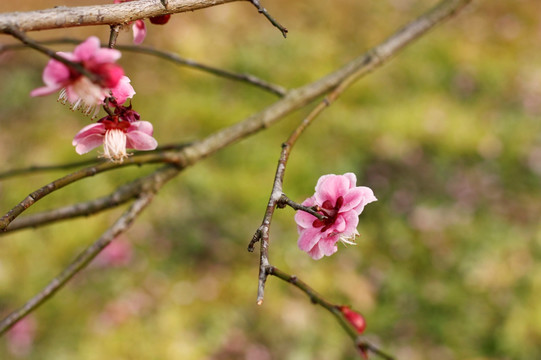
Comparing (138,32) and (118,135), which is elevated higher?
(138,32)

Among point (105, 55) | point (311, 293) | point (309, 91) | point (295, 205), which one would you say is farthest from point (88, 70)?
point (309, 91)

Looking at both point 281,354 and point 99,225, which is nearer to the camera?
point 281,354

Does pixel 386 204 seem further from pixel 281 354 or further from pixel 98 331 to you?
pixel 98 331

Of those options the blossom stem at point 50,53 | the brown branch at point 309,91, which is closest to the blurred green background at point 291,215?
the brown branch at point 309,91

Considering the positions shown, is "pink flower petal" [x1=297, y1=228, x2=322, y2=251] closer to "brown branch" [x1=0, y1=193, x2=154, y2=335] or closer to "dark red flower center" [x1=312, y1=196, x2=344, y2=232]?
"dark red flower center" [x1=312, y1=196, x2=344, y2=232]

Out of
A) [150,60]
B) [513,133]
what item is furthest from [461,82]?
[150,60]

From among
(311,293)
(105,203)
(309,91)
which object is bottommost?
(311,293)

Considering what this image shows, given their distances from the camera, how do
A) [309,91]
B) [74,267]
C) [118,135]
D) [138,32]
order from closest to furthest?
[118,135]
[138,32]
[74,267]
[309,91]

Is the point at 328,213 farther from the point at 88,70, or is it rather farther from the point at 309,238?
the point at 88,70
